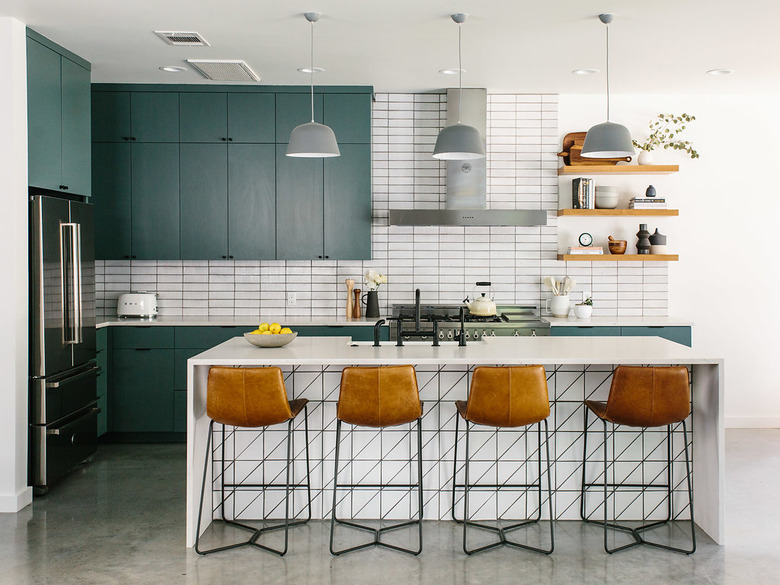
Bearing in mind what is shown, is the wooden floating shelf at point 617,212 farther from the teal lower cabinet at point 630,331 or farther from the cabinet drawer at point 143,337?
the cabinet drawer at point 143,337

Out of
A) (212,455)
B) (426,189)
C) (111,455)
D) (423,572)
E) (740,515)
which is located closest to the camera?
(423,572)

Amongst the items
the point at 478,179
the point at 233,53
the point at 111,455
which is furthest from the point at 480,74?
the point at 111,455

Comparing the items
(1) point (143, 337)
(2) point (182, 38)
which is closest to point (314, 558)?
(1) point (143, 337)

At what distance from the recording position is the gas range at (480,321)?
17.8ft

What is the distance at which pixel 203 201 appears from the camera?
18.6 feet

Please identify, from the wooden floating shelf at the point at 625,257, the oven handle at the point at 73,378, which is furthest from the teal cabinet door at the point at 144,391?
the wooden floating shelf at the point at 625,257

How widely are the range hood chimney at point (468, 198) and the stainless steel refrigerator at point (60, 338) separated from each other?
2283 mm

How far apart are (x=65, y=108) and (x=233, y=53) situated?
44.0 inches

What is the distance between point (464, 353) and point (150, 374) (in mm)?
2848

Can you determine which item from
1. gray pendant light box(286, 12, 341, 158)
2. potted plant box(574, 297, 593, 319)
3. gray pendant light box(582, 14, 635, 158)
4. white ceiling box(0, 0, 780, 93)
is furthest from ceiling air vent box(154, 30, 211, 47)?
potted plant box(574, 297, 593, 319)

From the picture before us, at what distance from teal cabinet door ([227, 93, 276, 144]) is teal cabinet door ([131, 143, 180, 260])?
0.50m

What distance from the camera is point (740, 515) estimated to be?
3.92 meters

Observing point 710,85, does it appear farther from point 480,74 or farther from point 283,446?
point 283,446

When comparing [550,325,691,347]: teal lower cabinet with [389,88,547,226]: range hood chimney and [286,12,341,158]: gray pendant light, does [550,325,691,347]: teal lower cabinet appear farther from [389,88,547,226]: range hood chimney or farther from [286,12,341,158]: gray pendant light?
[286,12,341,158]: gray pendant light
